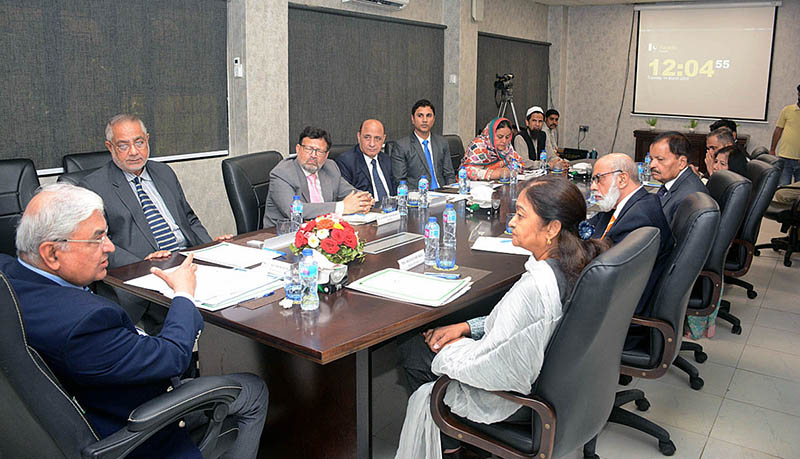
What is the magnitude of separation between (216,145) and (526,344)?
4118 mm

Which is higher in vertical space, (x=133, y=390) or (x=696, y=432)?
(x=133, y=390)

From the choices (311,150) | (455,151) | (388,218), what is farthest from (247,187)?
(455,151)

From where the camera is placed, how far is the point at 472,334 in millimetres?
2207

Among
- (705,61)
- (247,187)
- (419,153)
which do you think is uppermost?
(705,61)

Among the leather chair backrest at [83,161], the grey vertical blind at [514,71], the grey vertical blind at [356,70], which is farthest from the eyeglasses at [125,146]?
the grey vertical blind at [514,71]

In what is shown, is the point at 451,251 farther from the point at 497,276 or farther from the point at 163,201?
the point at 163,201

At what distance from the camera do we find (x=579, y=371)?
5.71 feet

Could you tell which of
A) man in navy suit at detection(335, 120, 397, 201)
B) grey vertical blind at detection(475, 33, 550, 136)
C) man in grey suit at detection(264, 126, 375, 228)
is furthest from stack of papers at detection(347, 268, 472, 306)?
grey vertical blind at detection(475, 33, 550, 136)

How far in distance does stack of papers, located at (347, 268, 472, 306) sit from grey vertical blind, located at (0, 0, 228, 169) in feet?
9.47

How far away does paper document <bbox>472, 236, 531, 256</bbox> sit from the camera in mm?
2756

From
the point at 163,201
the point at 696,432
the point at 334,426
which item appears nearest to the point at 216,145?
the point at 163,201

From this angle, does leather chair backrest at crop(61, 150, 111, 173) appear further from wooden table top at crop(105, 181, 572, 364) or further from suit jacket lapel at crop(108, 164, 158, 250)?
wooden table top at crop(105, 181, 572, 364)

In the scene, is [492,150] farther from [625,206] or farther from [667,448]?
[667,448]

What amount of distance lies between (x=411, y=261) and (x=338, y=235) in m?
0.37
